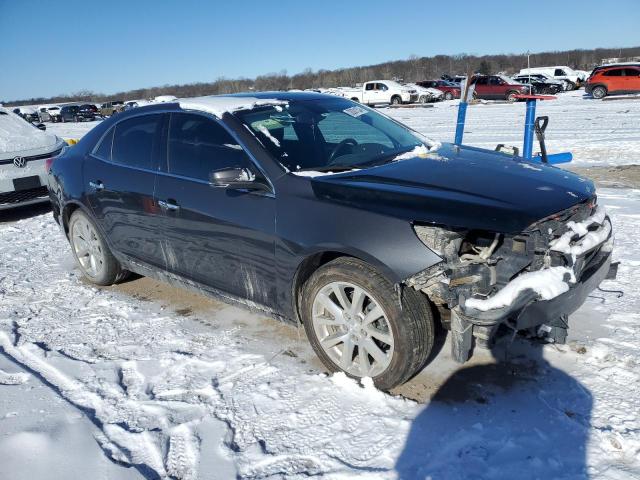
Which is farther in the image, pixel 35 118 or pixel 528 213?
pixel 35 118

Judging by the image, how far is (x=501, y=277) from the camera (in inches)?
109

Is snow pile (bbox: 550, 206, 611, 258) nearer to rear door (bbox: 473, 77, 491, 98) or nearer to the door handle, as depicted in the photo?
the door handle

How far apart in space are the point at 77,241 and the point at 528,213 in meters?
4.22

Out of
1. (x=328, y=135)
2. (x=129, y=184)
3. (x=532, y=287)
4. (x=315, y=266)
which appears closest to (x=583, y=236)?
(x=532, y=287)

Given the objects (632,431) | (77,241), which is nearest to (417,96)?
(77,241)

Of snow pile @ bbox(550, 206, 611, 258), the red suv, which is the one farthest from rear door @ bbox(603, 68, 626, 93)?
snow pile @ bbox(550, 206, 611, 258)

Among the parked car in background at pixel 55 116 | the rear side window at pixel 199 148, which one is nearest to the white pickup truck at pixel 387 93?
the parked car in background at pixel 55 116

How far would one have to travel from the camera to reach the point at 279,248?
3.23 m

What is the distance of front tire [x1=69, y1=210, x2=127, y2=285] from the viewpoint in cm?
487

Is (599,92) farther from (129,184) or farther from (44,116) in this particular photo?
(44,116)

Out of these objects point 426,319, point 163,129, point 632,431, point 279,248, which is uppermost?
point 163,129

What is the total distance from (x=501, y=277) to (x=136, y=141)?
119 inches

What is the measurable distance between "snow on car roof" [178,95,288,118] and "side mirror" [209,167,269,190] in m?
0.61

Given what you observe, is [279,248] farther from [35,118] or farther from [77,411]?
[35,118]
